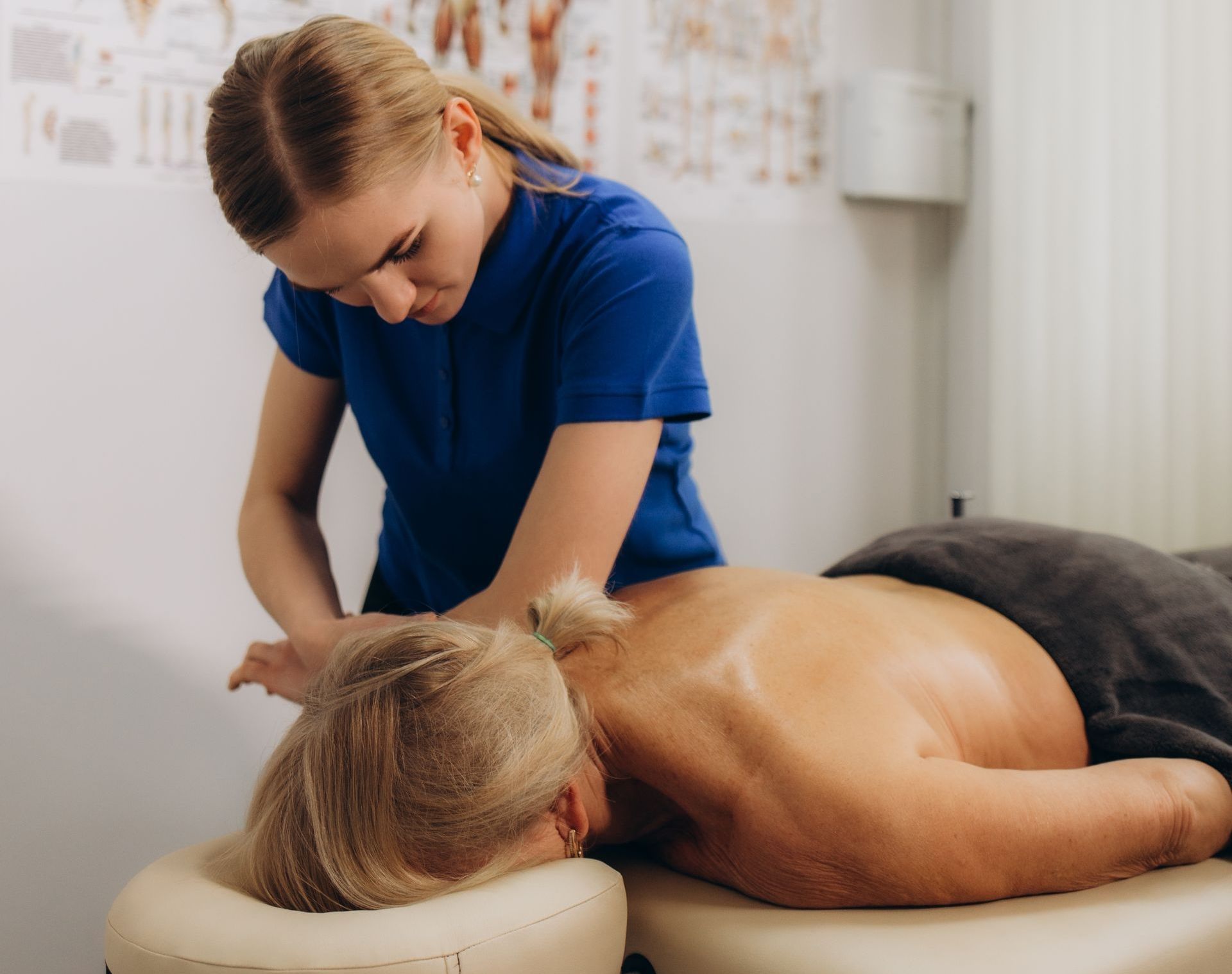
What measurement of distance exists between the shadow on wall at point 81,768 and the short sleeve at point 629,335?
3.24 feet

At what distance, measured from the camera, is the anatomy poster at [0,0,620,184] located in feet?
5.37

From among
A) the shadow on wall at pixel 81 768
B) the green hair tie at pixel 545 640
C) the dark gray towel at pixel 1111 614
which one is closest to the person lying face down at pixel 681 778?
the green hair tie at pixel 545 640

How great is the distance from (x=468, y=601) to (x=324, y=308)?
0.45 m

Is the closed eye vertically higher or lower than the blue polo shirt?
higher

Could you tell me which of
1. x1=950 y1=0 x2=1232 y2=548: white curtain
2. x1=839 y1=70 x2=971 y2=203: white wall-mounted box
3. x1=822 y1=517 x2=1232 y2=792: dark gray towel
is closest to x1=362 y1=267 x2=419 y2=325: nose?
x1=822 y1=517 x2=1232 y2=792: dark gray towel

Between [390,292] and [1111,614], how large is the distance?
978 mm

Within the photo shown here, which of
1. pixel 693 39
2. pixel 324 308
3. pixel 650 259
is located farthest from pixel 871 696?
pixel 693 39

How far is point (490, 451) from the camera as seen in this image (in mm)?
1320

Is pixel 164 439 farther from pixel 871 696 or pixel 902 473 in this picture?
pixel 902 473

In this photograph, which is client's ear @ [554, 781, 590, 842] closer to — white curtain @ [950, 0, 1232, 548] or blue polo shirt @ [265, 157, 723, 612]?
blue polo shirt @ [265, 157, 723, 612]

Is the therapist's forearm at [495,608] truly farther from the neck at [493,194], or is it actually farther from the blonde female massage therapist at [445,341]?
the neck at [493,194]

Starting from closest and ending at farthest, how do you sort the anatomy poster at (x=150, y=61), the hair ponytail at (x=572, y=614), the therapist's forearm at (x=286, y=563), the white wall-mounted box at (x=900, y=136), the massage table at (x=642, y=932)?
the massage table at (x=642, y=932)
the hair ponytail at (x=572, y=614)
the therapist's forearm at (x=286, y=563)
the anatomy poster at (x=150, y=61)
the white wall-mounted box at (x=900, y=136)

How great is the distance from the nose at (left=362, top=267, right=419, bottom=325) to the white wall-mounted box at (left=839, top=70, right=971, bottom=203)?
1.66 m

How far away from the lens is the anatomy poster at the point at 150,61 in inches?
64.4
